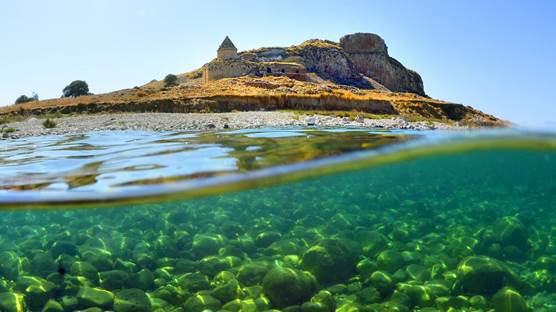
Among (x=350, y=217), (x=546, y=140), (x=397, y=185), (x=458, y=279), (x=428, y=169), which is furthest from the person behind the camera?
(x=397, y=185)

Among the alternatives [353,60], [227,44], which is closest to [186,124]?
[227,44]

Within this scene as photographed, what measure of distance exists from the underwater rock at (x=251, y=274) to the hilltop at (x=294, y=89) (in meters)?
30.1

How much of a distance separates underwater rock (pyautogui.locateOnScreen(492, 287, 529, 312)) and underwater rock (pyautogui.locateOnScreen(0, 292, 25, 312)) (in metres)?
6.38

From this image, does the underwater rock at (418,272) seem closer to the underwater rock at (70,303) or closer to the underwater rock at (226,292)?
the underwater rock at (226,292)

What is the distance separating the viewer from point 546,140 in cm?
887

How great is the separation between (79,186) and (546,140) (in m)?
8.48

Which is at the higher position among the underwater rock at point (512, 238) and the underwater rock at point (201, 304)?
the underwater rock at point (512, 238)

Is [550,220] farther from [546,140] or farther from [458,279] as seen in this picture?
[458,279]

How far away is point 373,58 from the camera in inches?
3703

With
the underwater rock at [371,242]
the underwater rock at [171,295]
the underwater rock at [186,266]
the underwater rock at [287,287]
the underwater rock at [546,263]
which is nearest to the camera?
the underwater rock at [287,287]

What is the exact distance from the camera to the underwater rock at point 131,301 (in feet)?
20.0

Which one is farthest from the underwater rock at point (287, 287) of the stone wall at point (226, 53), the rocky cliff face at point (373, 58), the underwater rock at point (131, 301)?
the rocky cliff face at point (373, 58)

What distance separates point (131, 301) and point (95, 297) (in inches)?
19.6

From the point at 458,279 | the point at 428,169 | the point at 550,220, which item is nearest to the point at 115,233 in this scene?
the point at 458,279
